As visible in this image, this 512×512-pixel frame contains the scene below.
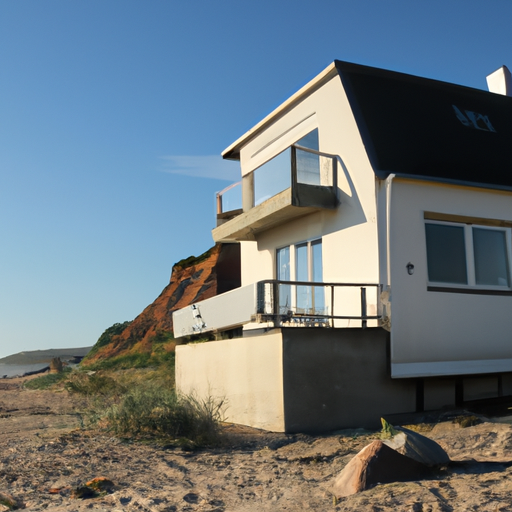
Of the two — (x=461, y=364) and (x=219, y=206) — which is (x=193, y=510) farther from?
(x=219, y=206)

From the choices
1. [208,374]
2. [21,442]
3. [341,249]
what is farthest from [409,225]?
[21,442]

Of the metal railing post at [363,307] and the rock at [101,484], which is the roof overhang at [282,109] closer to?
the metal railing post at [363,307]

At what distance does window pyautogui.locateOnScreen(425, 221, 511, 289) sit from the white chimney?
228 inches

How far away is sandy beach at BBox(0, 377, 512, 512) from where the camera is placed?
18.4ft

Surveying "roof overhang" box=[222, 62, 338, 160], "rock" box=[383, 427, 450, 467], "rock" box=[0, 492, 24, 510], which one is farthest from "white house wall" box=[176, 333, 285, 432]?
"roof overhang" box=[222, 62, 338, 160]

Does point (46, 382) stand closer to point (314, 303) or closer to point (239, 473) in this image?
point (314, 303)

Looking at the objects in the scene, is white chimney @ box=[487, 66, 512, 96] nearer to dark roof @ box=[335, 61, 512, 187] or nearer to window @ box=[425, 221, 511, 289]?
dark roof @ box=[335, 61, 512, 187]

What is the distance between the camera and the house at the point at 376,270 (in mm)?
10500

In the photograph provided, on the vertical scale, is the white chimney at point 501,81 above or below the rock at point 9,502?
above

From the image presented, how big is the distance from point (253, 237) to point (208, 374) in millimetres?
4037

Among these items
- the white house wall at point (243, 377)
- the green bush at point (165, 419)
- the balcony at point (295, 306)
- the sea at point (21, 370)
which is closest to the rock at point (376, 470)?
the green bush at point (165, 419)

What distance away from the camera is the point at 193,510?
5.69m

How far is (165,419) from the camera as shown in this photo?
958 centimetres

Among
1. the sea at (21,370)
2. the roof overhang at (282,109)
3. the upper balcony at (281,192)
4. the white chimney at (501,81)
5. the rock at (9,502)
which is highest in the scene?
the white chimney at (501,81)
